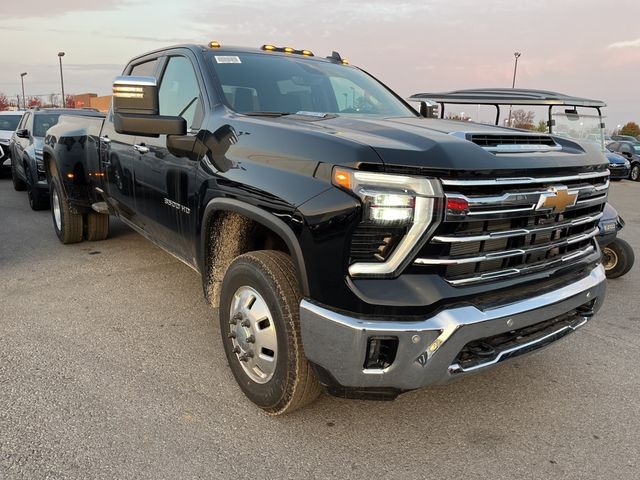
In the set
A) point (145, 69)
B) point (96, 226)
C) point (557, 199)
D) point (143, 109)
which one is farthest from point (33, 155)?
point (557, 199)

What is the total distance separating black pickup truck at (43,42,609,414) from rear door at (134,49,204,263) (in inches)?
1.0

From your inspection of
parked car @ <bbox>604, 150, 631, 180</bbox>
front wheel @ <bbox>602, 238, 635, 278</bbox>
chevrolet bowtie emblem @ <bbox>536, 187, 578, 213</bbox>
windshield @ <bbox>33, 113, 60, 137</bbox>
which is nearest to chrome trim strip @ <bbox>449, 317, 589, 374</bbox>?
chevrolet bowtie emblem @ <bbox>536, 187, 578, 213</bbox>

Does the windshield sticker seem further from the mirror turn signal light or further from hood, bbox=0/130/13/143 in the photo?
hood, bbox=0/130/13/143

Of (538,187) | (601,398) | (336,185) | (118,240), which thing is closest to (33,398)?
(336,185)

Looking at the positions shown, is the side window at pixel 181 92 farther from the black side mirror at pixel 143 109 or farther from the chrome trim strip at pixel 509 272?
the chrome trim strip at pixel 509 272

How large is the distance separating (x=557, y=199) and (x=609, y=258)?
12.5 feet

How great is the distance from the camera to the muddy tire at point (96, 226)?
6.36 meters

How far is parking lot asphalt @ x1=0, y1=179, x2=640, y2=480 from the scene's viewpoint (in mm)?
2537

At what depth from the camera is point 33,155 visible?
8.48 meters

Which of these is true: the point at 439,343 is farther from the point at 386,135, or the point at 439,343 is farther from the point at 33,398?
the point at 33,398

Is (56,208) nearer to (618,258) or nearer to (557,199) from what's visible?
(557,199)

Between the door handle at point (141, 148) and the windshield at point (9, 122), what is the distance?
12.7 metres

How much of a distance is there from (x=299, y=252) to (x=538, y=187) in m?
1.16

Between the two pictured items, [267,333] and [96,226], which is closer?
[267,333]
